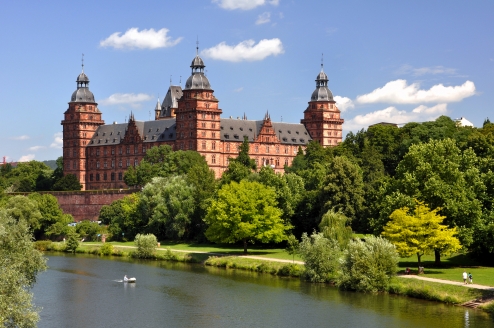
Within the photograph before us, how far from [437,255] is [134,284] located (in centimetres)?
2103

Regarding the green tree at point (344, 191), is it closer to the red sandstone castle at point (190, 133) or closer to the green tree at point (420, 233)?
the green tree at point (420, 233)

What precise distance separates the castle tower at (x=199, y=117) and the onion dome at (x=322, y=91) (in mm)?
23731

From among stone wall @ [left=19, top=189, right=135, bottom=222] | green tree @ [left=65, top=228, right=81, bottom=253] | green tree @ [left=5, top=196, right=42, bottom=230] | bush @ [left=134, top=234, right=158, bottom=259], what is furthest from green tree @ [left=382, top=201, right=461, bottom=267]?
stone wall @ [left=19, top=189, right=135, bottom=222]

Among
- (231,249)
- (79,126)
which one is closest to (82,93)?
(79,126)

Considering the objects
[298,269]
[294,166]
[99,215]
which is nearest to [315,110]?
[294,166]

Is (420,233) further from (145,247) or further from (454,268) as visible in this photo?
(145,247)

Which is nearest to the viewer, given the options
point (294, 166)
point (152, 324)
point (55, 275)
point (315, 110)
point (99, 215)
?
point (152, 324)

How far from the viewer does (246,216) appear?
66750mm

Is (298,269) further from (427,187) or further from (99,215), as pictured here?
(99,215)

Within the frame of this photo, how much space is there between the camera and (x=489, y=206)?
5425 cm

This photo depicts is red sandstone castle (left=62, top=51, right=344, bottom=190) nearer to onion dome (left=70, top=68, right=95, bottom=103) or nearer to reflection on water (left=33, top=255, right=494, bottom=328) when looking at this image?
onion dome (left=70, top=68, right=95, bottom=103)

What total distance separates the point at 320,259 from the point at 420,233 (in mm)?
7168

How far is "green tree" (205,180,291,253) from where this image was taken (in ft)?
217

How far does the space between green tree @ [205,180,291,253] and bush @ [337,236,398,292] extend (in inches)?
693
